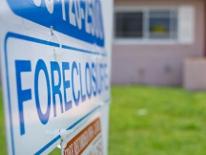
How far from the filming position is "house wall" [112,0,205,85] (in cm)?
1527

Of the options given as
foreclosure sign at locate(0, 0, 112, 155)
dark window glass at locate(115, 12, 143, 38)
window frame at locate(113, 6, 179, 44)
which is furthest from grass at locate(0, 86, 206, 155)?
foreclosure sign at locate(0, 0, 112, 155)

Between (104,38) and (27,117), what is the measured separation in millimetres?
1434

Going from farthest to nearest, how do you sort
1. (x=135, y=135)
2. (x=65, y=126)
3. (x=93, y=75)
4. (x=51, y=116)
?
(x=135, y=135) → (x=93, y=75) → (x=65, y=126) → (x=51, y=116)

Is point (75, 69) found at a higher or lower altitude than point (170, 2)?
lower

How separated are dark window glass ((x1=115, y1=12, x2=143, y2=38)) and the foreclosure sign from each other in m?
13.2

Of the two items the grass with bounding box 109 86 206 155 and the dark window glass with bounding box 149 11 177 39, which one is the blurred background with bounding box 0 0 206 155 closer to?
the dark window glass with bounding box 149 11 177 39

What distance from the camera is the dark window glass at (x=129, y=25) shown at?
51.1ft

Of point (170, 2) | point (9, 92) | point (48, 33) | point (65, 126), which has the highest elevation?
point (170, 2)

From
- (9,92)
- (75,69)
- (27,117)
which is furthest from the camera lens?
(75,69)

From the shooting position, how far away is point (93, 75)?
89.4 inches

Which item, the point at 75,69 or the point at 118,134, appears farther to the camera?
the point at 118,134

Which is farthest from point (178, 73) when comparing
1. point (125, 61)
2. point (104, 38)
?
point (104, 38)

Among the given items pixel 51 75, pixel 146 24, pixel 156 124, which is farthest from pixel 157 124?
pixel 146 24

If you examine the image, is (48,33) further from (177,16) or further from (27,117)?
(177,16)
